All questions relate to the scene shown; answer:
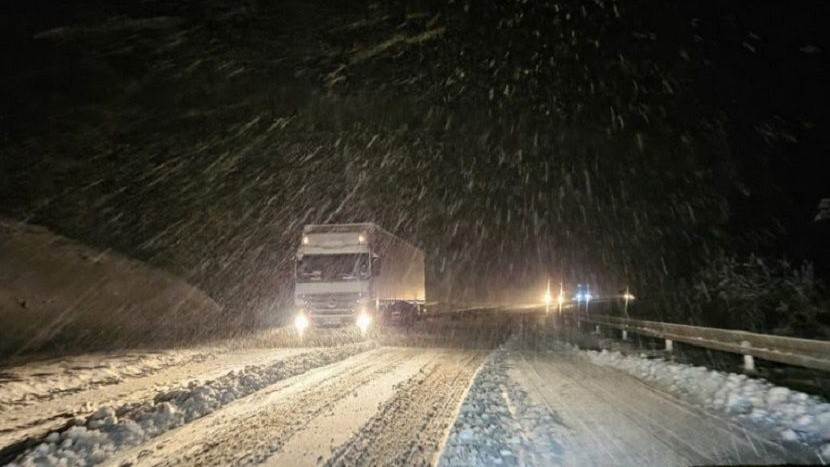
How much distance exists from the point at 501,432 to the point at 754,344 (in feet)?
25.1

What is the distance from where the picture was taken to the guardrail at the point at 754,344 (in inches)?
392

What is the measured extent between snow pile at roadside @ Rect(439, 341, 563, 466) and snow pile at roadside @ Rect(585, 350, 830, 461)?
2.75 metres

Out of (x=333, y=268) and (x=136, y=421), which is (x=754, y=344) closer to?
(x=136, y=421)

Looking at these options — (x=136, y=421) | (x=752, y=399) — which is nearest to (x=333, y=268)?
(x=136, y=421)

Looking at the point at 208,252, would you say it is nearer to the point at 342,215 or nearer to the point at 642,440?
the point at 342,215

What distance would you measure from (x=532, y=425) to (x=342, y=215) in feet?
154

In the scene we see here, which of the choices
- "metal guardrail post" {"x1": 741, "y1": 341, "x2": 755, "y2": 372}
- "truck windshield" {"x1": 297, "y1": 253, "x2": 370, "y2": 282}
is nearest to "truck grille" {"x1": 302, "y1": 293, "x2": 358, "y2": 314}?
"truck windshield" {"x1": 297, "y1": 253, "x2": 370, "y2": 282}

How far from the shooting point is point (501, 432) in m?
7.36

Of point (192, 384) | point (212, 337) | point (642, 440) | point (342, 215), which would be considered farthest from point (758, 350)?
point (342, 215)

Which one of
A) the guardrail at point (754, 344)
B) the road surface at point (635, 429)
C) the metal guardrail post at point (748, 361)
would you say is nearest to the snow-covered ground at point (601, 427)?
the road surface at point (635, 429)

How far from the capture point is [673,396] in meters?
10.1

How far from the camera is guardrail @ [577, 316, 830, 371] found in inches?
392

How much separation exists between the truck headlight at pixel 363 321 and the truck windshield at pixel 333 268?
4.70 feet

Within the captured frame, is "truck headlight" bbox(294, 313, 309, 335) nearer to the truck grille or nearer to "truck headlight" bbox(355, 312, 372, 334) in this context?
the truck grille
